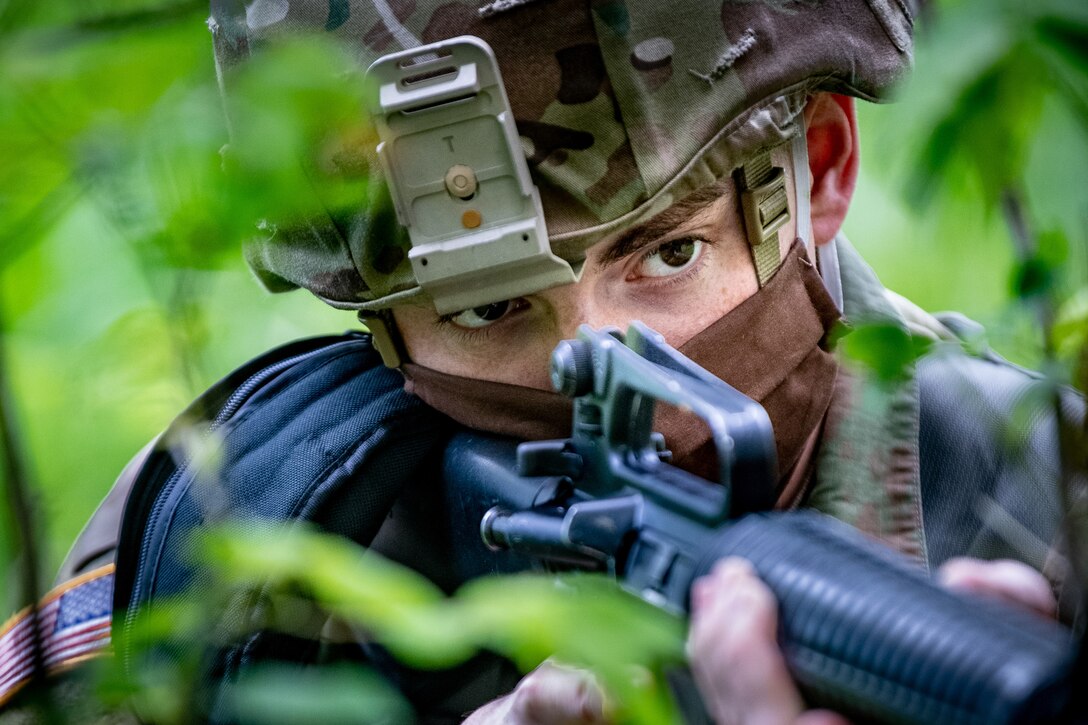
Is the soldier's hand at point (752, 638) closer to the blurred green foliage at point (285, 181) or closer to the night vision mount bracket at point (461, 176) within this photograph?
the blurred green foliage at point (285, 181)

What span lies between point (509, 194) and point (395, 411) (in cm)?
49

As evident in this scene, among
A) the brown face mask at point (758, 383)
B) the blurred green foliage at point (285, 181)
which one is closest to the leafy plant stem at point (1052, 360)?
the blurred green foliage at point (285, 181)

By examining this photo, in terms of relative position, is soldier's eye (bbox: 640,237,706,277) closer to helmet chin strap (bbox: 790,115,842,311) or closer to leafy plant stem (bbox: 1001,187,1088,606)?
helmet chin strap (bbox: 790,115,842,311)

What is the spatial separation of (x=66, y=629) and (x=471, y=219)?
98 centimetres

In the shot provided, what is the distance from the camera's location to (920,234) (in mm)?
861

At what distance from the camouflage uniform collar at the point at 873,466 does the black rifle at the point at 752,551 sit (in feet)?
1.88

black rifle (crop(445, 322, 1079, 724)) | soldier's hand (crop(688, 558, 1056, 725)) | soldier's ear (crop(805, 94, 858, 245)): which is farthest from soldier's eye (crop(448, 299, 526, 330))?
soldier's hand (crop(688, 558, 1056, 725))

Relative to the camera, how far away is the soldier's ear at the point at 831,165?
2.02 m

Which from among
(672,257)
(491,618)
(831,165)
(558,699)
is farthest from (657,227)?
(491,618)

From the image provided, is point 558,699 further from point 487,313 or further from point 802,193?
point 802,193

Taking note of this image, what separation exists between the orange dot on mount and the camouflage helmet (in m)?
0.10

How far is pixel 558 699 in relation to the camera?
125 cm

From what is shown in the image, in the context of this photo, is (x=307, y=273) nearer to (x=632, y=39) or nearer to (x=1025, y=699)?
(x=632, y=39)

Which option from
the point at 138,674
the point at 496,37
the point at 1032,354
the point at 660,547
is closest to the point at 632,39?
the point at 496,37
